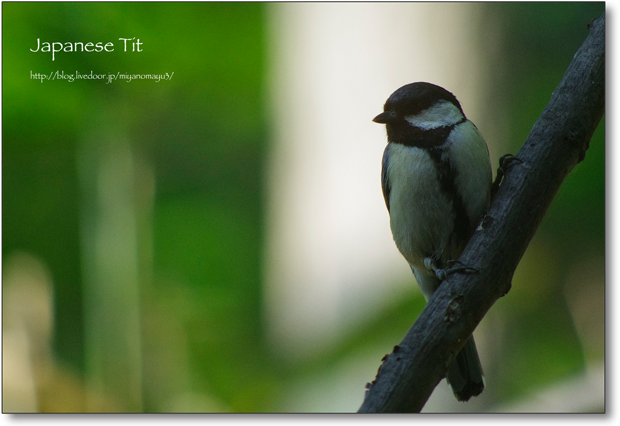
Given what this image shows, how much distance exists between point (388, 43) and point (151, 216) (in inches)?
51.0

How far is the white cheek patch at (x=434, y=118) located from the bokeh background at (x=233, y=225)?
75 cm

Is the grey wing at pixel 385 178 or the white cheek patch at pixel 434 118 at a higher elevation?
the white cheek patch at pixel 434 118

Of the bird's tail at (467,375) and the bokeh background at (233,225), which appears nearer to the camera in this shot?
the bird's tail at (467,375)

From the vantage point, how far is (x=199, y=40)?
2.07m

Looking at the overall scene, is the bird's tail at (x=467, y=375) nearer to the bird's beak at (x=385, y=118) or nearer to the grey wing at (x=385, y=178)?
the grey wing at (x=385, y=178)

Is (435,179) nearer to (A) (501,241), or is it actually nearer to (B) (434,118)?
(B) (434,118)

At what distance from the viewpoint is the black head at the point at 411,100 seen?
1.22 metres

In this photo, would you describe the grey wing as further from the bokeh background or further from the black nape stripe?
the bokeh background

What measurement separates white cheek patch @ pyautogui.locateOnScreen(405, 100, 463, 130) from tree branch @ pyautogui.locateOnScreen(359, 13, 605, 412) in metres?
0.30

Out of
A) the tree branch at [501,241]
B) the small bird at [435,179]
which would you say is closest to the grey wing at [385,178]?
the small bird at [435,179]

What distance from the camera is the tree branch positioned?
76cm

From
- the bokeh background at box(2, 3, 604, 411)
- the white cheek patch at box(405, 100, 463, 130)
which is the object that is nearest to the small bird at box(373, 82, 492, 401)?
the white cheek patch at box(405, 100, 463, 130)
